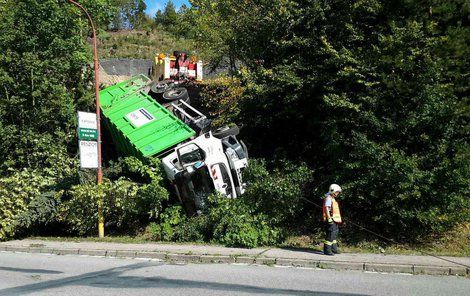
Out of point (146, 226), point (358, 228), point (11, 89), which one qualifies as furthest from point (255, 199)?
point (11, 89)

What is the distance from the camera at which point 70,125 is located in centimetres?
1867

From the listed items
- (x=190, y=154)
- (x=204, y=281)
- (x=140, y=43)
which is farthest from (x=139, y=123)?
(x=140, y=43)

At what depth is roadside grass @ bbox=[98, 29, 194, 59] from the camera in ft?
211

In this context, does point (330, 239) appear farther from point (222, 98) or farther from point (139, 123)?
point (222, 98)

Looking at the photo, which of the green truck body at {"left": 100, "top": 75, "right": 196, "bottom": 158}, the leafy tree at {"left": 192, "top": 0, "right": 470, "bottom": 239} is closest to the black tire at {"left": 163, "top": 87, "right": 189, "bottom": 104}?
the green truck body at {"left": 100, "top": 75, "right": 196, "bottom": 158}

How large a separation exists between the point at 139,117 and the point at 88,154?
2725 millimetres

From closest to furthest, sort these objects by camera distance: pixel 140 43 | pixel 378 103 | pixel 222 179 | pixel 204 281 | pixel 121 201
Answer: pixel 204 281, pixel 378 103, pixel 222 179, pixel 121 201, pixel 140 43

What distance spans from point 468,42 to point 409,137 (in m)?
2.88

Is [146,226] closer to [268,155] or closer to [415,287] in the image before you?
[268,155]

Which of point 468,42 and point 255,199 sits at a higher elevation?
point 468,42

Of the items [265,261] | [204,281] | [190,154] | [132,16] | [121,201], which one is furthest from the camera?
[132,16]

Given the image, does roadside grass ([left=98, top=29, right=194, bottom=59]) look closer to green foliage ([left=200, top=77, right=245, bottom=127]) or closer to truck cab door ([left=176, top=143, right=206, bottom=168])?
green foliage ([left=200, top=77, right=245, bottom=127])

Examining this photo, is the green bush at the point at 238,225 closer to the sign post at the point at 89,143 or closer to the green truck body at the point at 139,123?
the green truck body at the point at 139,123

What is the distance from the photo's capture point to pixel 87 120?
1394 centimetres
